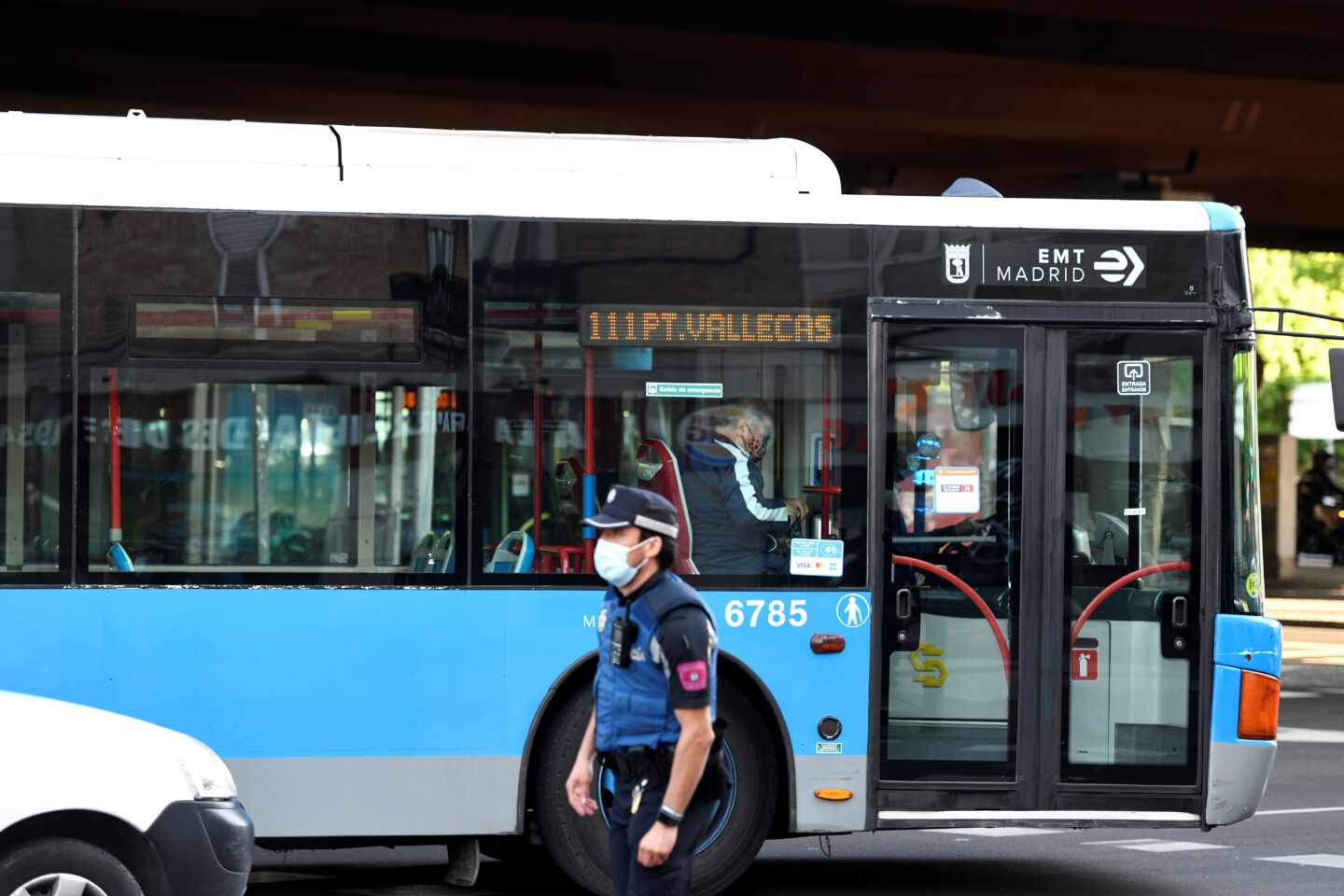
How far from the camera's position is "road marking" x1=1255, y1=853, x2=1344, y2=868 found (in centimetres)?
959

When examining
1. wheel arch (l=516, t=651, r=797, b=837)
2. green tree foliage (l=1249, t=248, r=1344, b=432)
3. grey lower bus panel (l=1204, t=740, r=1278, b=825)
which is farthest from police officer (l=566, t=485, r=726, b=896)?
green tree foliage (l=1249, t=248, r=1344, b=432)

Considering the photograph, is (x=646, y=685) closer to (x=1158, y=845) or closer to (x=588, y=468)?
(x=588, y=468)

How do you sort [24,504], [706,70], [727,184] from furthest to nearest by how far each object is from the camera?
[706,70], [727,184], [24,504]

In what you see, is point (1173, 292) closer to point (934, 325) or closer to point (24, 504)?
point (934, 325)

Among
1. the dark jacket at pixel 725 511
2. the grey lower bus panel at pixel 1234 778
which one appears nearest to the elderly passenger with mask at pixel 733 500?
the dark jacket at pixel 725 511

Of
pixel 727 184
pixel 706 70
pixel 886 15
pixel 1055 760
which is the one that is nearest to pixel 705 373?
pixel 727 184

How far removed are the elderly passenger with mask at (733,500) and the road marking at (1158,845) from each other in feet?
10.9

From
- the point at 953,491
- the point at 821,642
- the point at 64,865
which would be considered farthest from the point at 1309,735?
the point at 64,865

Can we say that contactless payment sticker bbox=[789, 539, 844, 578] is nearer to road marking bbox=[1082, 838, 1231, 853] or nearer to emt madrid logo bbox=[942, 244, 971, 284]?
emt madrid logo bbox=[942, 244, 971, 284]

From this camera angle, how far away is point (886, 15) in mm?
21812

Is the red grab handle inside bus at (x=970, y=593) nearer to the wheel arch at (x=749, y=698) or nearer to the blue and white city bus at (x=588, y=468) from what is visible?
the blue and white city bus at (x=588, y=468)

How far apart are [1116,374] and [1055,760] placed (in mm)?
1652

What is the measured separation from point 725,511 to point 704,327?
76 cm

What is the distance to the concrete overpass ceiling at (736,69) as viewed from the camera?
21359 millimetres
